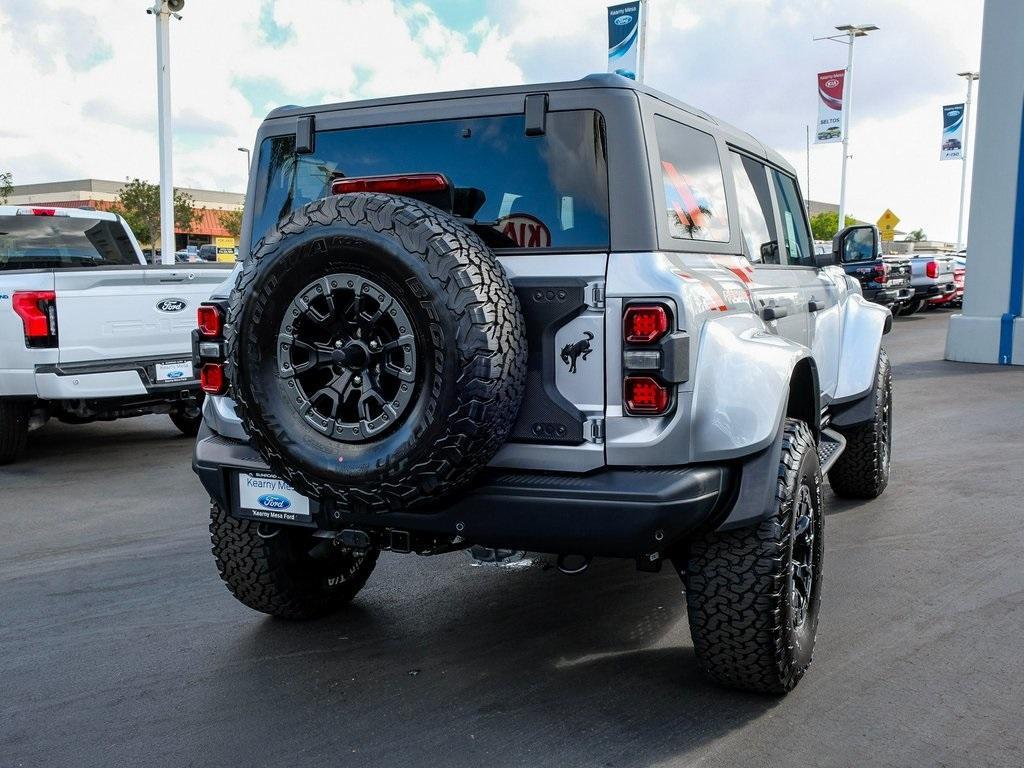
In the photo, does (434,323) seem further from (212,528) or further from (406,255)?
(212,528)

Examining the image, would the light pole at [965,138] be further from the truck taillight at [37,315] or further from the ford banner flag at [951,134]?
the truck taillight at [37,315]

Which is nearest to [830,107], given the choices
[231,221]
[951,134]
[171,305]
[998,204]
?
[951,134]

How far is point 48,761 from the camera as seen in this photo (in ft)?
10.1

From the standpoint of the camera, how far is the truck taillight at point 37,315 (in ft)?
23.0

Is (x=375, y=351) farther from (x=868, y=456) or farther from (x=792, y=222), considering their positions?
(x=868, y=456)

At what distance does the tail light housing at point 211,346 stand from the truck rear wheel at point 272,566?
514 mm

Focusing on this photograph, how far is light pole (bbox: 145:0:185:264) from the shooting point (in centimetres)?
1540

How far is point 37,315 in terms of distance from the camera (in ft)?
23.1

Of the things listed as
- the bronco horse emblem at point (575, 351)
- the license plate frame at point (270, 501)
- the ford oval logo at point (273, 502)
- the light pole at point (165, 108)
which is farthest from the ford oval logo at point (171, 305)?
the light pole at point (165, 108)

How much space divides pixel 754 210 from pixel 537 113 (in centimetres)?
153

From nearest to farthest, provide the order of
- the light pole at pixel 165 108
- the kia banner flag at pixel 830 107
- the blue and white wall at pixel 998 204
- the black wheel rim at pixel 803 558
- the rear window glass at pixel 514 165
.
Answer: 1. the rear window glass at pixel 514 165
2. the black wheel rim at pixel 803 558
3. the blue and white wall at pixel 998 204
4. the light pole at pixel 165 108
5. the kia banner flag at pixel 830 107

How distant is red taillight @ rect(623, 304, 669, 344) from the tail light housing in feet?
4.81

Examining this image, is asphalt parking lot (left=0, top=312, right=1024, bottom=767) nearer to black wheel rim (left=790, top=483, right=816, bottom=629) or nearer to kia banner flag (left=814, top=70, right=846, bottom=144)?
black wheel rim (left=790, top=483, right=816, bottom=629)

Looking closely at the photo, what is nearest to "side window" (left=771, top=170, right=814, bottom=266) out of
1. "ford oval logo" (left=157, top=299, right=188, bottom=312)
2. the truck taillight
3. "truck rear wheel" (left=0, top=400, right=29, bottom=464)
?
"ford oval logo" (left=157, top=299, right=188, bottom=312)
